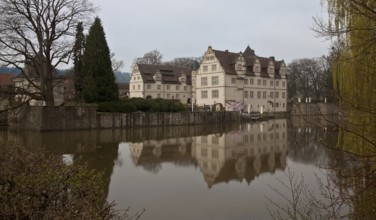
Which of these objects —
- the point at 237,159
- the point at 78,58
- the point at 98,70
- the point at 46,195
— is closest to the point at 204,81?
the point at 98,70

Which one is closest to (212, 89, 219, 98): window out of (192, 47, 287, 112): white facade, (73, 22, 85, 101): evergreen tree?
(192, 47, 287, 112): white facade

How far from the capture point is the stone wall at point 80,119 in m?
28.8

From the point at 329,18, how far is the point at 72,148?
1449cm

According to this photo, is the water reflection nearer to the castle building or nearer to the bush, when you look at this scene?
the bush

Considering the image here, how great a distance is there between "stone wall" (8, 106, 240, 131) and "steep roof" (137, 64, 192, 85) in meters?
23.4

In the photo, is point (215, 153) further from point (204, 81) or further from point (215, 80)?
point (204, 81)

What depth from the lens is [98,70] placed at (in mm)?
35594

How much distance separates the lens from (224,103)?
54156 mm

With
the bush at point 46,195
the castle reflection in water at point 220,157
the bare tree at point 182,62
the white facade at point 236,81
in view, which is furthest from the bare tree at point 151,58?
the bush at point 46,195

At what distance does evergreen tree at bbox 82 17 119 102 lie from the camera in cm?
3475

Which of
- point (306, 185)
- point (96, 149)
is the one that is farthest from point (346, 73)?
point (96, 149)

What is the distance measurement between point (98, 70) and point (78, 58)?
2.18 meters

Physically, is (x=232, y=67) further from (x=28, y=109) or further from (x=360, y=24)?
(x=360, y=24)

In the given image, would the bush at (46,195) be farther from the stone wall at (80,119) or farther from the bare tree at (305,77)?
the bare tree at (305,77)
